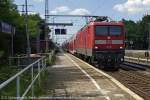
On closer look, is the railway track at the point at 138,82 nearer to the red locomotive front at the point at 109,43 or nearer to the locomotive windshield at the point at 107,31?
the red locomotive front at the point at 109,43

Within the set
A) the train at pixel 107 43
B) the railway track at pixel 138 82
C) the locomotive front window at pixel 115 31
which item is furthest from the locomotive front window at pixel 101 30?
the railway track at pixel 138 82

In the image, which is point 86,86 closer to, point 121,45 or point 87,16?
point 121,45

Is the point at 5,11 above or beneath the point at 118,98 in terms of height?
above

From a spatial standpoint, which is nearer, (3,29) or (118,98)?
(118,98)

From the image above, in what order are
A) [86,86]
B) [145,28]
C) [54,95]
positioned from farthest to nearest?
[145,28] → [86,86] → [54,95]

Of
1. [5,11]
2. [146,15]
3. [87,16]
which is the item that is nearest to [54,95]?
[5,11]

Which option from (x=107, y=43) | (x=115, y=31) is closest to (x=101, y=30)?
(x=115, y=31)

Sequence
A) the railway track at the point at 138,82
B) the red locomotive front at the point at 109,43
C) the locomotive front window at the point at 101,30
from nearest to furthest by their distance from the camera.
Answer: the railway track at the point at 138,82
the red locomotive front at the point at 109,43
the locomotive front window at the point at 101,30

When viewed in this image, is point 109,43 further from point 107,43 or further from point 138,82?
point 138,82

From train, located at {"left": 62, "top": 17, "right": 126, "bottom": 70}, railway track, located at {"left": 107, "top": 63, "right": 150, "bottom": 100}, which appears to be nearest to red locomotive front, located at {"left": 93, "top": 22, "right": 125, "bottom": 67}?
train, located at {"left": 62, "top": 17, "right": 126, "bottom": 70}

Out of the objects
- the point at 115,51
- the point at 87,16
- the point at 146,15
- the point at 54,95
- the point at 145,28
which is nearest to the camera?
the point at 54,95

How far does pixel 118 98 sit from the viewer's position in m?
14.8

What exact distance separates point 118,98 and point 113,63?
1811 centimetres

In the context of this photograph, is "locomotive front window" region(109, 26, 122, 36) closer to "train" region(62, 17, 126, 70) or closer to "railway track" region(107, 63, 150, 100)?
"train" region(62, 17, 126, 70)
